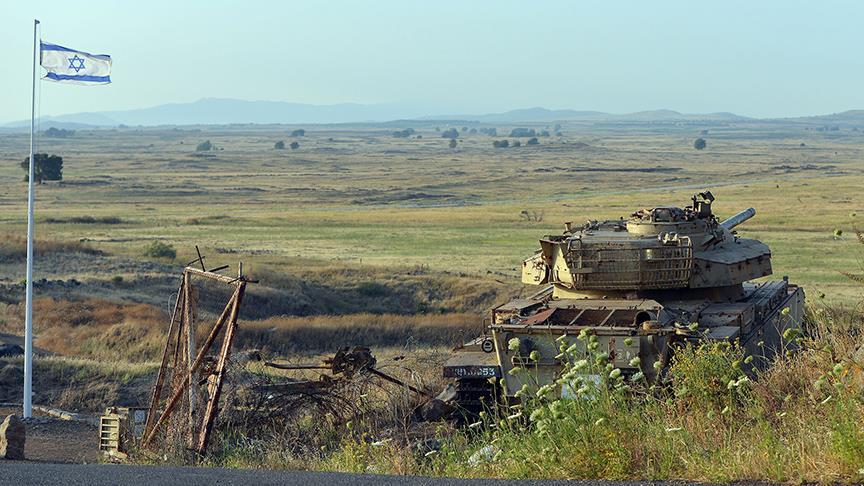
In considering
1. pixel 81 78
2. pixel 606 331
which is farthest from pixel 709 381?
pixel 81 78

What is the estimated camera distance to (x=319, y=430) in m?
15.2

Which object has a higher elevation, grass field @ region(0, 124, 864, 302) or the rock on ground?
the rock on ground

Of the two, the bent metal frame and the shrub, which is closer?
the shrub

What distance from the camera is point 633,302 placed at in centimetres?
1688

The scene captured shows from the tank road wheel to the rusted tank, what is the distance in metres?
0.01

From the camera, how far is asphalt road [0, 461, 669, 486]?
8.76 meters

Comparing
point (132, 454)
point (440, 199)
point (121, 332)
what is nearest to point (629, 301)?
point (132, 454)

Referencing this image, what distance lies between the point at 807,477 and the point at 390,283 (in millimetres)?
34737

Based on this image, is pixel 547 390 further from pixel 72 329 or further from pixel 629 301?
pixel 72 329

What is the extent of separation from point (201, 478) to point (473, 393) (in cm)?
707

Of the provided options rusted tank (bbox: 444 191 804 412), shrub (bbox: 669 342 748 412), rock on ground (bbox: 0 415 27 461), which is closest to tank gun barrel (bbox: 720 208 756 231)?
rusted tank (bbox: 444 191 804 412)

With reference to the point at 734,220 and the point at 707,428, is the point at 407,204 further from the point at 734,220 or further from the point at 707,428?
the point at 707,428

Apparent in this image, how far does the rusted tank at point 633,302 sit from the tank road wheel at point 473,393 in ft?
0.04

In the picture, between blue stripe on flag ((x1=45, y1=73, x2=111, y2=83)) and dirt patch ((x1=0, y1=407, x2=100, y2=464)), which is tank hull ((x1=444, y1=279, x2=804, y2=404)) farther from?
blue stripe on flag ((x1=45, y1=73, x2=111, y2=83))
